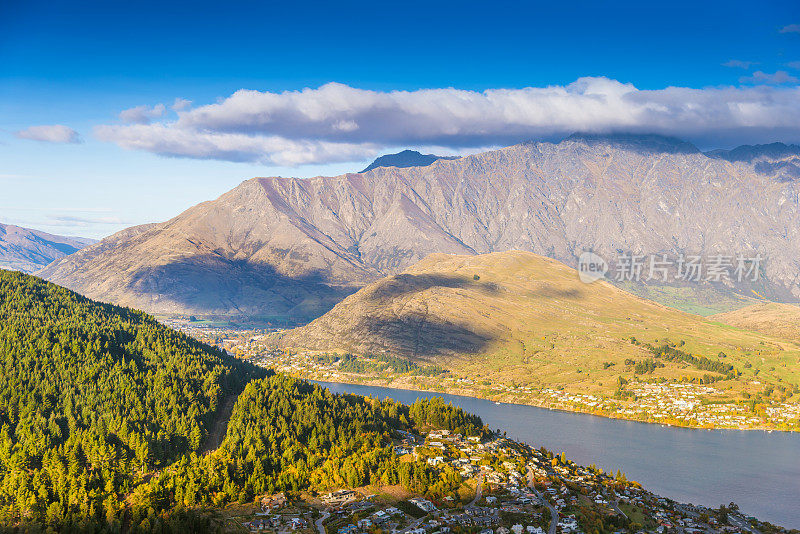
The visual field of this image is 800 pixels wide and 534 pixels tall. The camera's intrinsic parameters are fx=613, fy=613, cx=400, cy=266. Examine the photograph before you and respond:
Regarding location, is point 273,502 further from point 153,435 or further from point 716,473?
point 716,473

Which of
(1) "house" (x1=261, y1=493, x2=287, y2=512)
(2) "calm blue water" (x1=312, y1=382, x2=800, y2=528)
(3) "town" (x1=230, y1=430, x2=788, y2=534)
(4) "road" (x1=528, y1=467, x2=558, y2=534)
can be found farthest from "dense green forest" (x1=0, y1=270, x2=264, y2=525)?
(2) "calm blue water" (x1=312, y1=382, x2=800, y2=528)

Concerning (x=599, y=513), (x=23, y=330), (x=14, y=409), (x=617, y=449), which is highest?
(x=23, y=330)

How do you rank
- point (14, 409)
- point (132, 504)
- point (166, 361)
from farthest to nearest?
point (166, 361) → point (14, 409) → point (132, 504)

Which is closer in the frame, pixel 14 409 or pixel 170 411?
pixel 14 409

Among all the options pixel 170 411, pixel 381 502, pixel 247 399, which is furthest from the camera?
pixel 247 399

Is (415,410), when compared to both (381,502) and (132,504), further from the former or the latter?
(132,504)

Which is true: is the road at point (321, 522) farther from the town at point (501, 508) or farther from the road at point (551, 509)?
the road at point (551, 509)

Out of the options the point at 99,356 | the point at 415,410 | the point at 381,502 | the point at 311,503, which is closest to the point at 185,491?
the point at 311,503

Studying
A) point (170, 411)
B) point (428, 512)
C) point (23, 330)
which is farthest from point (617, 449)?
point (23, 330)

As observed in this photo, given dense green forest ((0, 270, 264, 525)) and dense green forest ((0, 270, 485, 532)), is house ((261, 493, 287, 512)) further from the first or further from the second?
dense green forest ((0, 270, 264, 525))

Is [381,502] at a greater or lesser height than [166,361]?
lesser

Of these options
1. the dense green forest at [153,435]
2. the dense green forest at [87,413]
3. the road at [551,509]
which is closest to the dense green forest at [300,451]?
the dense green forest at [153,435]
